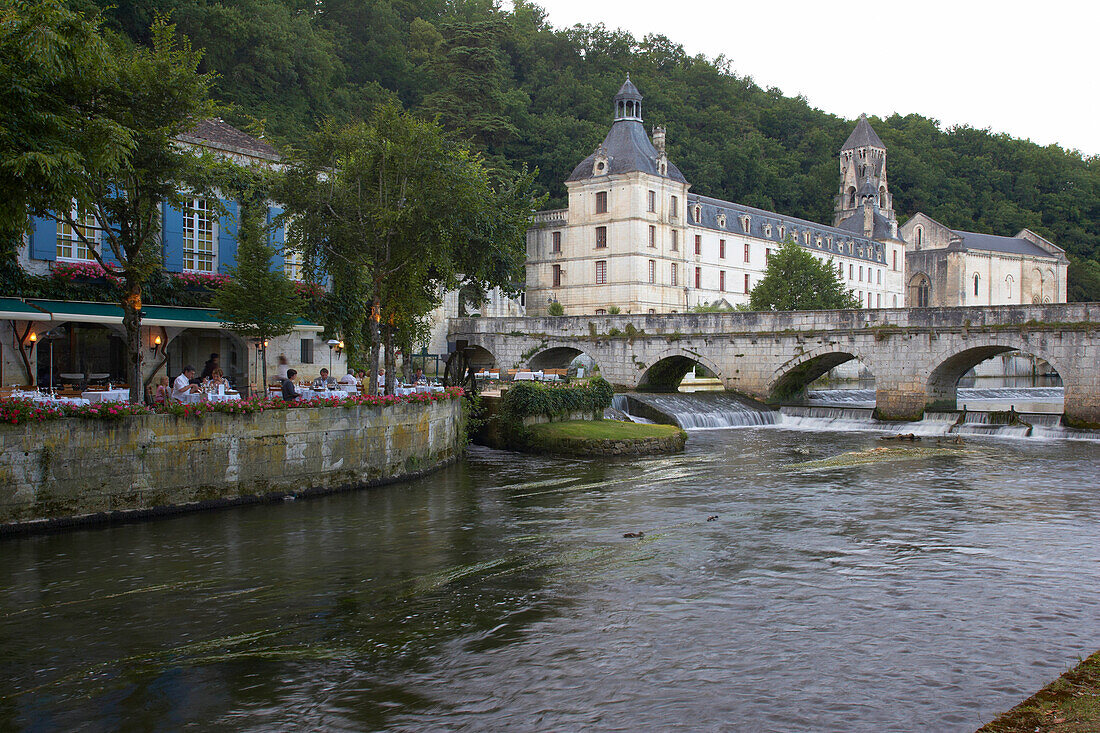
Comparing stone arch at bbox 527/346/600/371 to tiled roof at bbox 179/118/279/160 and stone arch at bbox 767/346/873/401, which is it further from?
tiled roof at bbox 179/118/279/160

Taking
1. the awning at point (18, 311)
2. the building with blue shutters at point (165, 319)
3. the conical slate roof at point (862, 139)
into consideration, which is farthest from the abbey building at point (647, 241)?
the awning at point (18, 311)

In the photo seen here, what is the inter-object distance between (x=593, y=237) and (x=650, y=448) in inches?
1414

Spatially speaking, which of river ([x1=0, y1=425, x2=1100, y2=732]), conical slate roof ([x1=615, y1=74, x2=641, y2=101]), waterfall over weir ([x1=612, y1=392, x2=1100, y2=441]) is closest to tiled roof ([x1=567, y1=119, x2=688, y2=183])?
conical slate roof ([x1=615, y1=74, x2=641, y2=101])

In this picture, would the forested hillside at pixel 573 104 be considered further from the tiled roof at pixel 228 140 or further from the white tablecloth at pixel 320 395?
the white tablecloth at pixel 320 395

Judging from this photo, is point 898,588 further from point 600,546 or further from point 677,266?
point 677,266

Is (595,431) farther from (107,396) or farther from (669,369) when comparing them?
(669,369)

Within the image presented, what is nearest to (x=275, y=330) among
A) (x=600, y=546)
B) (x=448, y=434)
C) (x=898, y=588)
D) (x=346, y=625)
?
(x=448, y=434)

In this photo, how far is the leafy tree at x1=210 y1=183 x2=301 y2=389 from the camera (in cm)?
1970

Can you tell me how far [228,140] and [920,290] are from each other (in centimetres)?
7467

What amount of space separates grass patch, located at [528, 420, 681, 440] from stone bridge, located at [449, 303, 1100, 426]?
14.3 feet

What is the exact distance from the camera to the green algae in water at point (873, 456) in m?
20.5

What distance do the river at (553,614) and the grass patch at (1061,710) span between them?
20.1 inches

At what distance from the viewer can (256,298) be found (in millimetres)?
19781

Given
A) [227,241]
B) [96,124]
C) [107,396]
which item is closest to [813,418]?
[227,241]
